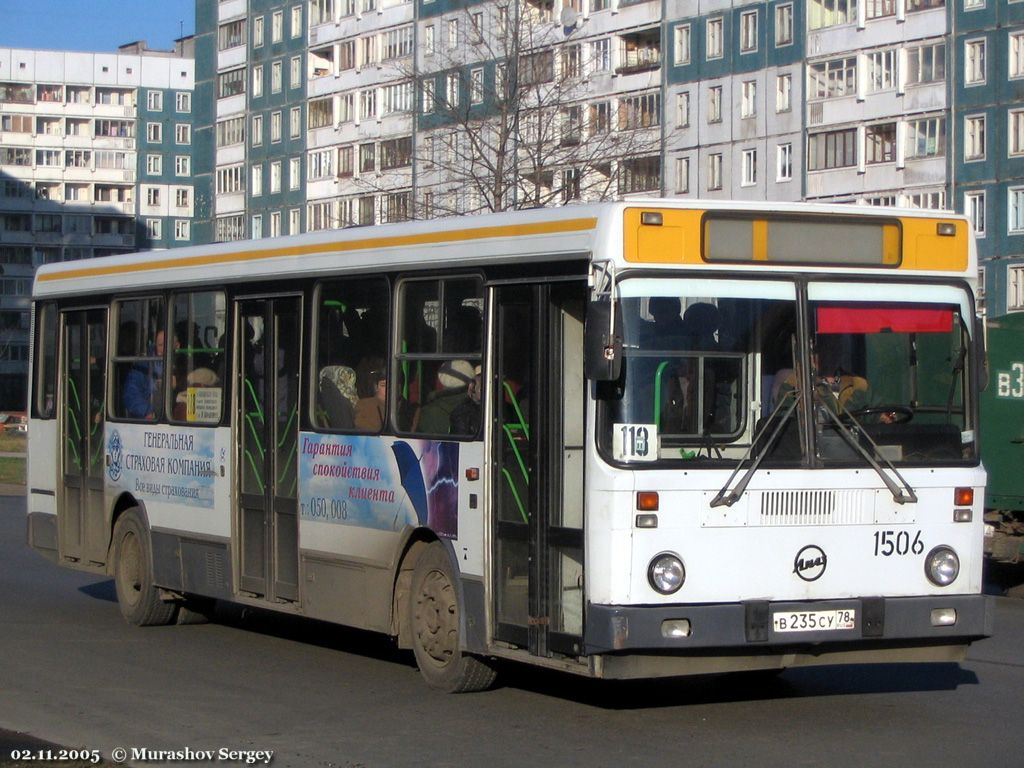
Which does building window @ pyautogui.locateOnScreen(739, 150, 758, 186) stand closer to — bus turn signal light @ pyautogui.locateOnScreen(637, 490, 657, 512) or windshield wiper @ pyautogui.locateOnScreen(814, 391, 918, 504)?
windshield wiper @ pyautogui.locateOnScreen(814, 391, 918, 504)

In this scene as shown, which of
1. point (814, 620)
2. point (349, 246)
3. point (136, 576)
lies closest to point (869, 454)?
point (814, 620)

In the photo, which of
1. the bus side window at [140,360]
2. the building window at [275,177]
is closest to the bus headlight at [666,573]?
the bus side window at [140,360]

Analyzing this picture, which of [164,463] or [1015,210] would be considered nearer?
[164,463]

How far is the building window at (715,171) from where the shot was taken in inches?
2618

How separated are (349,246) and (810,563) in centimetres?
401

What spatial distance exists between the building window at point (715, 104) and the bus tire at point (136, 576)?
5379 cm

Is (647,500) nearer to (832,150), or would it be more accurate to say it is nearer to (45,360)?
(45,360)

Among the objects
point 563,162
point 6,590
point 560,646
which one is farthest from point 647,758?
point 563,162

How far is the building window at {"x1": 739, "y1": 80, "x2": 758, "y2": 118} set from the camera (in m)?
65.5

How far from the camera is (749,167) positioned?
65.7m

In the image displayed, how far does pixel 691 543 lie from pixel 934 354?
6.00ft

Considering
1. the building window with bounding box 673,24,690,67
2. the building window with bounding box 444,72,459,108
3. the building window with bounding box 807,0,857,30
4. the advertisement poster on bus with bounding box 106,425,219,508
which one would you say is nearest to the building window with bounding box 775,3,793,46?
the building window with bounding box 807,0,857,30

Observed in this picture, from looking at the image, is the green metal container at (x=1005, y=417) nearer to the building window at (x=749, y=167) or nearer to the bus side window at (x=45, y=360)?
the bus side window at (x=45, y=360)

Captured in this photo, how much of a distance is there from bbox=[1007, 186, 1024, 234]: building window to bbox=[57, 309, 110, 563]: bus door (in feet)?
155
